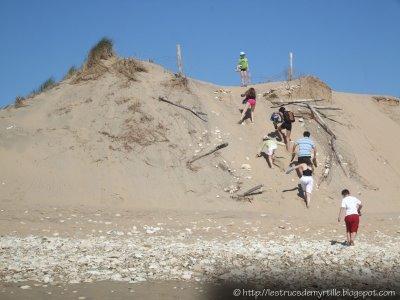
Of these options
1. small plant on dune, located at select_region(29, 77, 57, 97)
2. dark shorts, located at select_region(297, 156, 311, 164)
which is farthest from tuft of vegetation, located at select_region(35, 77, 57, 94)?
dark shorts, located at select_region(297, 156, 311, 164)

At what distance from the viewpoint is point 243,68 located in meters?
20.6

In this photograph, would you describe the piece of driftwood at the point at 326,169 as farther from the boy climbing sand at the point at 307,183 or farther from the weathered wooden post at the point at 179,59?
the weathered wooden post at the point at 179,59

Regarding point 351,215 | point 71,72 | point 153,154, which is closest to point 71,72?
point 71,72

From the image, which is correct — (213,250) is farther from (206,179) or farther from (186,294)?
(206,179)

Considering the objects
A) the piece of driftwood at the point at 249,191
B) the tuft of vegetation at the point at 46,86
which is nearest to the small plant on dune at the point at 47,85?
the tuft of vegetation at the point at 46,86

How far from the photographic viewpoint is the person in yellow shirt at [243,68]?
2036cm

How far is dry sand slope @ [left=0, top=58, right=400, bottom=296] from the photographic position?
11.8 meters

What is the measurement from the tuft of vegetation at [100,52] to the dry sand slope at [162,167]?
1.20ft

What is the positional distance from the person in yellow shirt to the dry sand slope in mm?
806

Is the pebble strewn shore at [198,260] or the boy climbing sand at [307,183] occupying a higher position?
the boy climbing sand at [307,183]

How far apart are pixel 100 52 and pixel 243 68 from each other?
5813 millimetres

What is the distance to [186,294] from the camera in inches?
245

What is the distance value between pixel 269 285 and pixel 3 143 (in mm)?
11592

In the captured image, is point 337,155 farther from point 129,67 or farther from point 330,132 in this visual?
point 129,67
